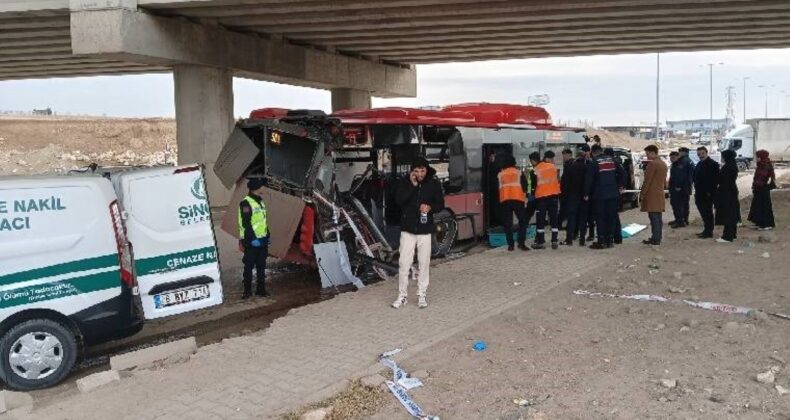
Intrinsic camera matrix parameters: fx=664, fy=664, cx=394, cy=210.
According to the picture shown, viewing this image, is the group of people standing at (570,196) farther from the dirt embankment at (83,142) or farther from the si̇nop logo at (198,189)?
the dirt embankment at (83,142)

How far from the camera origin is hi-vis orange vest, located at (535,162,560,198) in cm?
1127

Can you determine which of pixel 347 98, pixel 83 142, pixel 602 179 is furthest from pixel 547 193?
pixel 83 142

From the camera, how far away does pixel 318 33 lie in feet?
75.2

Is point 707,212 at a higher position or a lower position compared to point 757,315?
higher

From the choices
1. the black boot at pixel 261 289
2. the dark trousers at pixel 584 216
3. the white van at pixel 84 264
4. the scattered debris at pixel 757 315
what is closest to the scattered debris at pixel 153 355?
the white van at pixel 84 264

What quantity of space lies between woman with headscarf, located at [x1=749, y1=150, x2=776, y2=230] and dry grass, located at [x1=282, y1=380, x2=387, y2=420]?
10.3 m

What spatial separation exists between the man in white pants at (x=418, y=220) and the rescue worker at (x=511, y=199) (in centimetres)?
386

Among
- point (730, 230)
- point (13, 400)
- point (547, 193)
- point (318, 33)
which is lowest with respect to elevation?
point (13, 400)

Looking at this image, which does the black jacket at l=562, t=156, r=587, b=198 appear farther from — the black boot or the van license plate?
the van license plate

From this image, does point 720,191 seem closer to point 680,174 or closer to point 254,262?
point 680,174

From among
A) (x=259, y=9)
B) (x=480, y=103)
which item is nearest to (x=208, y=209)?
(x=480, y=103)

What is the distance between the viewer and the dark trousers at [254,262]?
8.55m

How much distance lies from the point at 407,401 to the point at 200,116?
17.8 m

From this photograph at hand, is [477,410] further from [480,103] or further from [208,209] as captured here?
[480,103]
